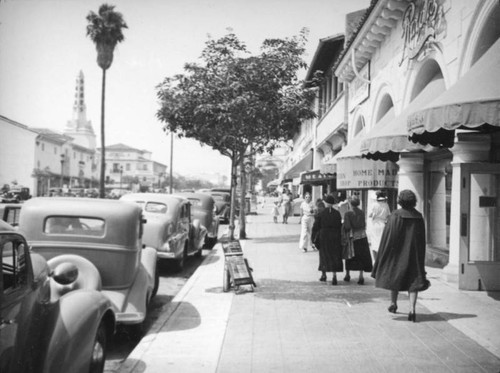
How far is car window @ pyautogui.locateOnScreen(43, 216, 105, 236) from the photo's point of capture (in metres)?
6.71

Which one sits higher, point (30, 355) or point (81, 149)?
point (81, 149)

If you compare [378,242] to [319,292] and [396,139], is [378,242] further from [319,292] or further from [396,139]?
[319,292]

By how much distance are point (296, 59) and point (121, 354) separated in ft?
36.4

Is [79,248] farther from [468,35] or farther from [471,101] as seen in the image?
[468,35]

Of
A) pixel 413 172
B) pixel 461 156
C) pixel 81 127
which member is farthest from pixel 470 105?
pixel 81 127

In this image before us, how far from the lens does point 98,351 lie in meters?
4.44

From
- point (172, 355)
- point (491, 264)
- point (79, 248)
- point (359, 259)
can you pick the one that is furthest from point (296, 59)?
point (172, 355)

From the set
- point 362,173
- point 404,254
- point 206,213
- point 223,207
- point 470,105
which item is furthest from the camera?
point 223,207

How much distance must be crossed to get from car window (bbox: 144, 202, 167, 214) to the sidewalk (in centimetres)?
287

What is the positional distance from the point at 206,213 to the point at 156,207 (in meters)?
4.91

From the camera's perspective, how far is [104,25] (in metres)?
37.3

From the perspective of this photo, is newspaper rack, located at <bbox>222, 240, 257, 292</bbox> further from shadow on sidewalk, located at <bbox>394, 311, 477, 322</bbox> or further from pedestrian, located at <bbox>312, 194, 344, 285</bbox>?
shadow on sidewalk, located at <bbox>394, 311, 477, 322</bbox>

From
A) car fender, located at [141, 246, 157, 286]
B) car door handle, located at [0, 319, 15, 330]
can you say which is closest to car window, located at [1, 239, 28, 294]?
car door handle, located at [0, 319, 15, 330]

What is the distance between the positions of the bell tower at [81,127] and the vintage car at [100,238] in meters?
122
